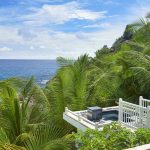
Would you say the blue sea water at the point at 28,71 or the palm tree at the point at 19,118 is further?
the blue sea water at the point at 28,71

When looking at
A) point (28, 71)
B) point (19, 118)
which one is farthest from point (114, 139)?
point (28, 71)

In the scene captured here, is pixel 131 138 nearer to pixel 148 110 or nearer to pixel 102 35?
pixel 148 110

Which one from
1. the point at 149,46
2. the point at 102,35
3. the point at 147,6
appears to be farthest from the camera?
the point at 102,35

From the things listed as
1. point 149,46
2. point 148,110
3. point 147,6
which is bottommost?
point 148,110

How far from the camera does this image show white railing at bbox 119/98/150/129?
24.0ft

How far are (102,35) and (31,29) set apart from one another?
26.8 m

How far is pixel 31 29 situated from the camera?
56062 mm

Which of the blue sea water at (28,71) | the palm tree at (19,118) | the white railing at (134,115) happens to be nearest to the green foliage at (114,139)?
the palm tree at (19,118)

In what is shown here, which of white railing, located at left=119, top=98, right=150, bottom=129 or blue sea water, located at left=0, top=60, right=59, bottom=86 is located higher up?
white railing, located at left=119, top=98, right=150, bottom=129

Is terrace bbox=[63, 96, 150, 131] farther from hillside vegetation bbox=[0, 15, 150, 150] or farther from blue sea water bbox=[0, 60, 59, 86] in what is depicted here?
blue sea water bbox=[0, 60, 59, 86]

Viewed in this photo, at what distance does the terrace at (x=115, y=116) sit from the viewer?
7418 millimetres

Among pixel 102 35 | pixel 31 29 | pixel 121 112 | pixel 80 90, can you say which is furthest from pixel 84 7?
pixel 31 29

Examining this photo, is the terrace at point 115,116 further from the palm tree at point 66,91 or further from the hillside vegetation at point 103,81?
A: the hillside vegetation at point 103,81

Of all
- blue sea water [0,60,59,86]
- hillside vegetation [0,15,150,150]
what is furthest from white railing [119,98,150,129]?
blue sea water [0,60,59,86]
